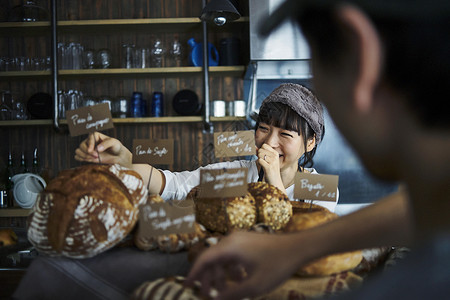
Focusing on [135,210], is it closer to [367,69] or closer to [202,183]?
[202,183]

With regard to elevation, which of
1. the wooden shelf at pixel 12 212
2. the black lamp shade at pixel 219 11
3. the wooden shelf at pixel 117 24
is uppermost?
the wooden shelf at pixel 117 24

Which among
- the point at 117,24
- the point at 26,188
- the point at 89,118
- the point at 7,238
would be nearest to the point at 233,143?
the point at 89,118

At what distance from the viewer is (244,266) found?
563 millimetres

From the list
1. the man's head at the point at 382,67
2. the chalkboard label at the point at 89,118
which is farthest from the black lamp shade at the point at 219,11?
the man's head at the point at 382,67

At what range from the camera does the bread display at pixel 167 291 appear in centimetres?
56

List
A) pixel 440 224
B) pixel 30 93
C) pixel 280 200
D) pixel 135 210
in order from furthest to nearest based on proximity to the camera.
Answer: pixel 30 93
pixel 280 200
pixel 135 210
pixel 440 224

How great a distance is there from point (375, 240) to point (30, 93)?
11.5ft

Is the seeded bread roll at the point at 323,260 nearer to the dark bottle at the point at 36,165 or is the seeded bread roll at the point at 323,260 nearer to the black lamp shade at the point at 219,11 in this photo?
the black lamp shade at the point at 219,11

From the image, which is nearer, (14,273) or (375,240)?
(375,240)

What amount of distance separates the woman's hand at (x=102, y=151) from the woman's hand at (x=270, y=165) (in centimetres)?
49

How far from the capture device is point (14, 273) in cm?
103

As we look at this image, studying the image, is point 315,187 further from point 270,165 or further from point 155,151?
point 270,165

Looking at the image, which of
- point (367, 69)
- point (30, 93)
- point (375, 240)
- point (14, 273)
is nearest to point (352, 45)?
point (367, 69)

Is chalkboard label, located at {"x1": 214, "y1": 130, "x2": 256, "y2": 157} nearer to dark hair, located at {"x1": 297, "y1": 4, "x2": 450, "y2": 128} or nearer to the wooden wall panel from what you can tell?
dark hair, located at {"x1": 297, "y1": 4, "x2": 450, "y2": 128}
